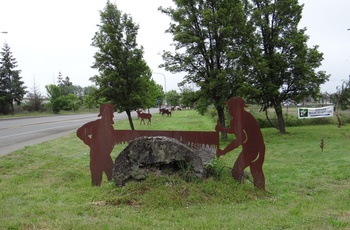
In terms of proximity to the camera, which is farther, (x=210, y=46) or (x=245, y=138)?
(x=210, y=46)

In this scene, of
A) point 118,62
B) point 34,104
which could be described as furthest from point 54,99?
point 118,62

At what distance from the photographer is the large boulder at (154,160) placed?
18.4 feet

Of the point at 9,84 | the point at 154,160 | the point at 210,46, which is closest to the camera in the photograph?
the point at 154,160

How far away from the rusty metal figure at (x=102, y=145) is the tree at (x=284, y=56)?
12746mm

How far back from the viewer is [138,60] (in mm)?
18031

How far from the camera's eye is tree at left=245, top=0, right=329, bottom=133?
18406 millimetres

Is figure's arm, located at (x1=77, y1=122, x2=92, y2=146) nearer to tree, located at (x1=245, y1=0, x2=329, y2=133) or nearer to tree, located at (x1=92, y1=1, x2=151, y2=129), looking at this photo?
tree, located at (x1=92, y1=1, x2=151, y2=129)

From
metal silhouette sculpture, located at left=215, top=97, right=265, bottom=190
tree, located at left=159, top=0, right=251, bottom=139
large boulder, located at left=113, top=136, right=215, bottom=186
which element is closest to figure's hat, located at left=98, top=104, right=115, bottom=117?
large boulder, located at left=113, top=136, right=215, bottom=186

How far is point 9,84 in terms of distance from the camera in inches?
1972

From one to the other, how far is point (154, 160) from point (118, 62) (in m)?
12.7

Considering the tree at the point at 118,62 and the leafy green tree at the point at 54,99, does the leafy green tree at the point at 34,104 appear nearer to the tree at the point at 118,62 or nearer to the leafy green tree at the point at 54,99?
the leafy green tree at the point at 54,99

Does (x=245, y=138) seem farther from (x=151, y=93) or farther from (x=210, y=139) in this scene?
(x=151, y=93)

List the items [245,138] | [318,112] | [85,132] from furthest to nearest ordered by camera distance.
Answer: [318,112]
[85,132]
[245,138]

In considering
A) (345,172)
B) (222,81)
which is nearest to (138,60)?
(222,81)
